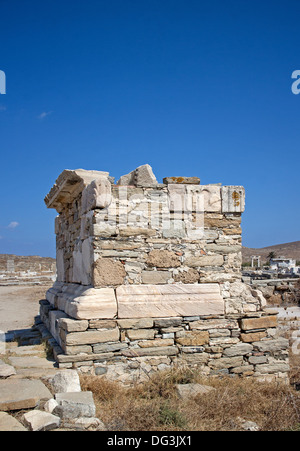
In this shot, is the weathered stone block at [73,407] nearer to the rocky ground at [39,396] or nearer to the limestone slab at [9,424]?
the rocky ground at [39,396]

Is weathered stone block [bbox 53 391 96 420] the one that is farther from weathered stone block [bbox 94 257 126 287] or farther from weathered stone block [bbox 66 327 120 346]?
weathered stone block [bbox 94 257 126 287]

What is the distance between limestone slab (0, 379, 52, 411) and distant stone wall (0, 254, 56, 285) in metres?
18.4

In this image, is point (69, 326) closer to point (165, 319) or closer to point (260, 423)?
point (165, 319)

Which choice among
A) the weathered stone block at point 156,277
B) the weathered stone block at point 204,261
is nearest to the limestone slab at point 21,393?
the weathered stone block at point 156,277

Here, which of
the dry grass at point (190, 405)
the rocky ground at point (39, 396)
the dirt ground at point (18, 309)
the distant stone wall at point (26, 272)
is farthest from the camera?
the distant stone wall at point (26, 272)

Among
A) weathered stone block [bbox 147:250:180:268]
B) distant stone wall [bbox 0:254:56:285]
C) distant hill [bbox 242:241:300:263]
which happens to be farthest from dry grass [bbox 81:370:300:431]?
distant hill [bbox 242:241:300:263]

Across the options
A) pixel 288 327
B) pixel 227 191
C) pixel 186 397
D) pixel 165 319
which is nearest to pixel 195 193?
pixel 227 191

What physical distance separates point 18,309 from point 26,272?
17.0 meters

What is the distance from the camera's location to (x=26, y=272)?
28.8m

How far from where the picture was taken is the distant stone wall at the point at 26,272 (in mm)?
22731

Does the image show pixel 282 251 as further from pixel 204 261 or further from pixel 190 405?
pixel 190 405

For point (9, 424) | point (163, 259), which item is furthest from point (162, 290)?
point (9, 424)

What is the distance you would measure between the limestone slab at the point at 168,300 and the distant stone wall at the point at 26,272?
58.3 feet

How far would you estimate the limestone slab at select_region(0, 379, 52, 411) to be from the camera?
134 inches
